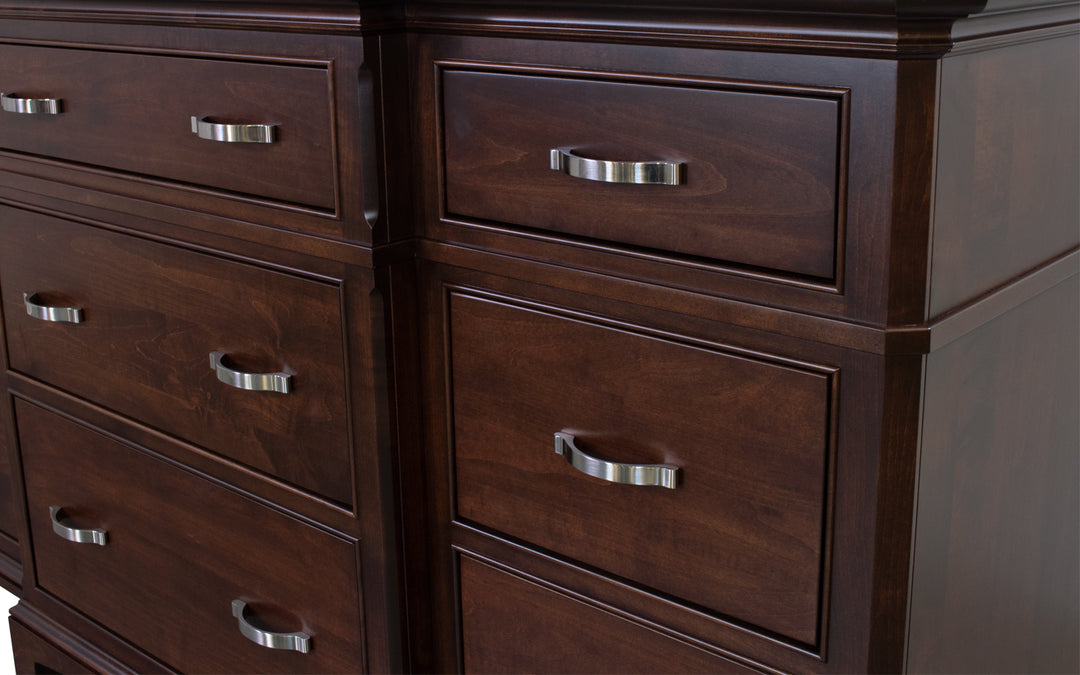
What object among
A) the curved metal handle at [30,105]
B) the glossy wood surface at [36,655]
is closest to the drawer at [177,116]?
the curved metal handle at [30,105]

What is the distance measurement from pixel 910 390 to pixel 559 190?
278mm

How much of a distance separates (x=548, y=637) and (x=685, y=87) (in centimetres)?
45

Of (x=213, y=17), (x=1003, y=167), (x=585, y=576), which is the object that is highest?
(x=213, y=17)

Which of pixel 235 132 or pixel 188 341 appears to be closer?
pixel 235 132

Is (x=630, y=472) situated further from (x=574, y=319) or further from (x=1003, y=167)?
(x=1003, y=167)

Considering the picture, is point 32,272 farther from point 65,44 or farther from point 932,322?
point 932,322

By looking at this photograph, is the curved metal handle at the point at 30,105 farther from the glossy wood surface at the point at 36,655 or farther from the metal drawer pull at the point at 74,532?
the glossy wood surface at the point at 36,655

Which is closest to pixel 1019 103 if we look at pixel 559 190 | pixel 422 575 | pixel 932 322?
pixel 932 322

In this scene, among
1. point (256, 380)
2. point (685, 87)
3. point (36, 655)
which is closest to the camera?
point (685, 87)

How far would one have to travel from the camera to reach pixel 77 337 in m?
1.17

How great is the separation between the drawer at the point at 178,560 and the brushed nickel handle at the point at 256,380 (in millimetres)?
130

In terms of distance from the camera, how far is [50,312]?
1173mm

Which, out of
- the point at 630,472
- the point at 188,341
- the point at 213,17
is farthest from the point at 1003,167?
the point at 188,341

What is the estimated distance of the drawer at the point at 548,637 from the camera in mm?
834
